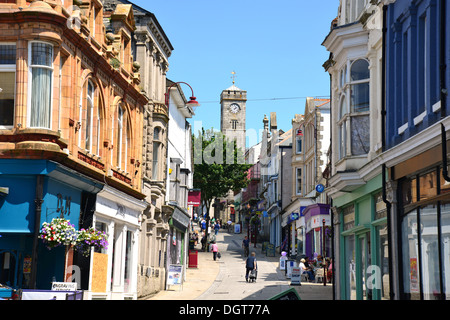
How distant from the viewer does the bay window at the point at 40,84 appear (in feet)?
57.7

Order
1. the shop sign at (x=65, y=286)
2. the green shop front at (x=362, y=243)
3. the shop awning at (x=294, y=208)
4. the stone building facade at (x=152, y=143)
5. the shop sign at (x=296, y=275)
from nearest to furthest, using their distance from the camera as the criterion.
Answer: the shop sign at (x=65, y=286) < the green shop front at (x=362, y=243) < the stone building facade at (x=152, y=143) < the shop sign at (x=296, y=275) < the shop awning at (x=294, y=208)

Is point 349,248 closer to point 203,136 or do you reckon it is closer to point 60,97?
point 60,97

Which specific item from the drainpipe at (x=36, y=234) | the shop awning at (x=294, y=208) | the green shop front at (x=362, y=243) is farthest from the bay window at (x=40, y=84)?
the shop awning at (x=294, y=208)

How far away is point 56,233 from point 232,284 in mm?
18012

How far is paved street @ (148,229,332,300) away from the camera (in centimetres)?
2806

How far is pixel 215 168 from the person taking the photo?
63125 millimetres

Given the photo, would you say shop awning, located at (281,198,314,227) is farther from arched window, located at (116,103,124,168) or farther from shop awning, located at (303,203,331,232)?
arched window, located at (116,103,124,168)

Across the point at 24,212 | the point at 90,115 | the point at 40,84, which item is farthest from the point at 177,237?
the point at 40,84

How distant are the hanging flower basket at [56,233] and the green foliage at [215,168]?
4396 centimetres

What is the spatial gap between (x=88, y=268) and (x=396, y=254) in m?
9.95

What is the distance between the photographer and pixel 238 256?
174 ft

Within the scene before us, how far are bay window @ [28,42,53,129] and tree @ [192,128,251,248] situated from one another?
44.0 m

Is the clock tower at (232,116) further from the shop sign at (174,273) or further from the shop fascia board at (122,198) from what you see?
the shop fascia board at (122,198)
